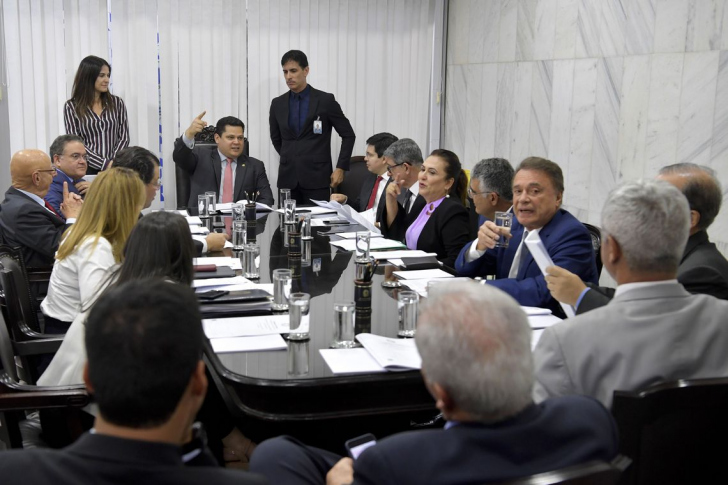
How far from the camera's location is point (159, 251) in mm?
2422

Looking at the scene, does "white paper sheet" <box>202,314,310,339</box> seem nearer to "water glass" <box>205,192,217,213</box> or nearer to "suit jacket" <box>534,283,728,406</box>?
"suit jacket" <box>534,283,728,406</box>

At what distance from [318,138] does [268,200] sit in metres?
1.38

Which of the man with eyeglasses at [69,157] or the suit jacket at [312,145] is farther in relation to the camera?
Result: the suit jacket at [312,145]

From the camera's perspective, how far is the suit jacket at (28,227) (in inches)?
154

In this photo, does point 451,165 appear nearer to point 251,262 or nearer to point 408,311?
point 251,262

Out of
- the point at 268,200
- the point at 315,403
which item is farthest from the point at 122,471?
the point at 268,200

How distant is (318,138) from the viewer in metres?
7.62

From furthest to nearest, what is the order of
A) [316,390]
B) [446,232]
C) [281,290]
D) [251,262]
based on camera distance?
1. [446,232]
2. [251,262]
3. [281,290]
4. [316,390]

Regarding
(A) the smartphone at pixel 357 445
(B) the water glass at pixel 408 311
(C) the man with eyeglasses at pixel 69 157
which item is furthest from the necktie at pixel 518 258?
(C) the man with eyeglasses at pixel 69 157

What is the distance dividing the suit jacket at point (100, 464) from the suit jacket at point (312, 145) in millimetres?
6405

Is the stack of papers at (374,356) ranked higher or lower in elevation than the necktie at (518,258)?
lower

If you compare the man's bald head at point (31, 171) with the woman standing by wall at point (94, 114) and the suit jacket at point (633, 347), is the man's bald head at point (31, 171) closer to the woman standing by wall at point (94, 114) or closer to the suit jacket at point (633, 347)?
the woman standing by wall at point (94, 114)

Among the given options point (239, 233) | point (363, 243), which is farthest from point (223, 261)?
point (363, 243)

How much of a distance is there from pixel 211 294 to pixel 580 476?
6.42ft
